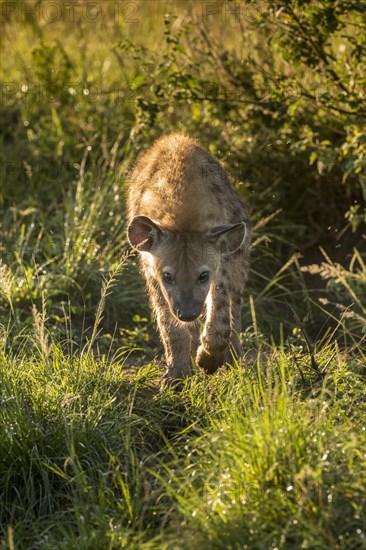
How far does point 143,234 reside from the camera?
5.38 m

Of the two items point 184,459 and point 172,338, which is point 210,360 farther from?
point 184,459

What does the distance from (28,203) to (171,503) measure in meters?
4.45

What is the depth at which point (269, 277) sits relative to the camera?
7.48 metres

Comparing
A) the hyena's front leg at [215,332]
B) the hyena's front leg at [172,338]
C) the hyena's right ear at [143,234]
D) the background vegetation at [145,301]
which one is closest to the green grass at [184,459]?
the background vegetation at [145,301]

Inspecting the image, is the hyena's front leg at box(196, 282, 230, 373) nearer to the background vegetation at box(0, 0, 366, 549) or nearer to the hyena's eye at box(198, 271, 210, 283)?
the background vegetation at box(0, 0, 366, 549)

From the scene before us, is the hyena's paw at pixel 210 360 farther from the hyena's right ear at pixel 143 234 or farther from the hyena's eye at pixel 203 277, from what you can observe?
the hyena's right ear at pixel 143 234

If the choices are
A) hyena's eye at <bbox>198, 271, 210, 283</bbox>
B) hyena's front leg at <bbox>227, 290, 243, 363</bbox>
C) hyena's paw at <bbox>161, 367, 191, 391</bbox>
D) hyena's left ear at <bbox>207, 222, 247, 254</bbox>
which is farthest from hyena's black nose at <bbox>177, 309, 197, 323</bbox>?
hyena's front leg at <bbox>227, 290, 243, 363</bbox>

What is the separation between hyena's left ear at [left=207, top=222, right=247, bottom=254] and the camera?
209 inches

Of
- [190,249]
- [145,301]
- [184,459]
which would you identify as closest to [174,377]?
[190,249]

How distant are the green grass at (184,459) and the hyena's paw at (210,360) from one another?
25cm

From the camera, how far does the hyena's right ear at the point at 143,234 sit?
209 inches

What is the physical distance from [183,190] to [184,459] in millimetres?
1813

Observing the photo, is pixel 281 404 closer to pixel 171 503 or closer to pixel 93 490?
pixel 171 503

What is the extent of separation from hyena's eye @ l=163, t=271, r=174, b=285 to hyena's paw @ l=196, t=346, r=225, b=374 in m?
0.44
